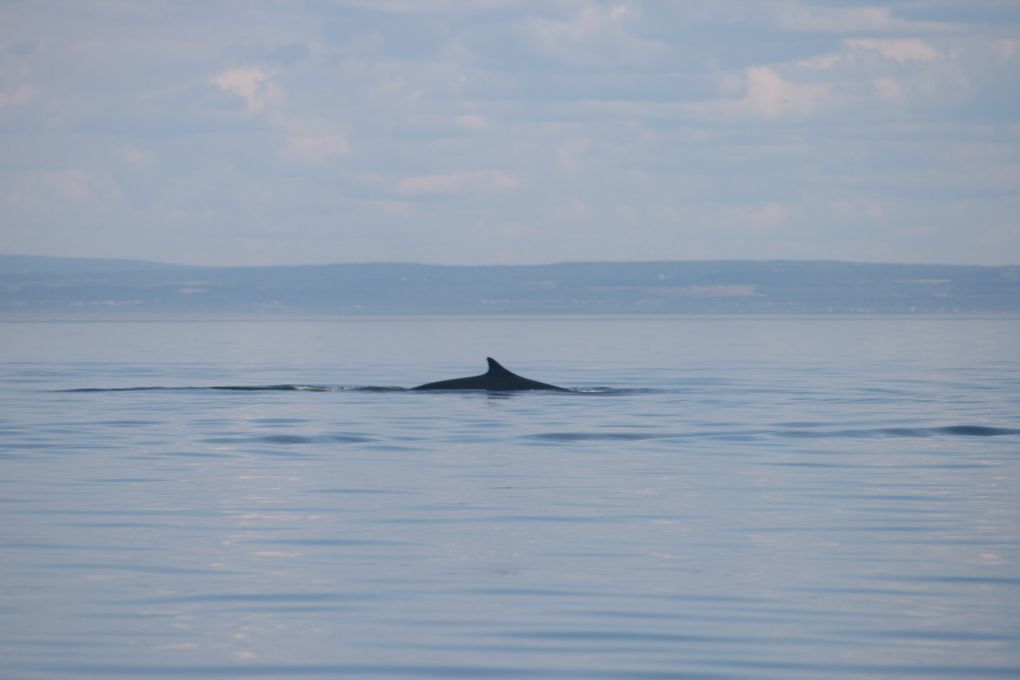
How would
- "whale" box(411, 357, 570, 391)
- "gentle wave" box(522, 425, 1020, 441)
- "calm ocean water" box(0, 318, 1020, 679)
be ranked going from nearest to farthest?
"calm ocean water" box(0, 318, 1020, 679), "gentle wave" box(522, 425, 1020, 441), "whale" box(411, 357, 570, 391)

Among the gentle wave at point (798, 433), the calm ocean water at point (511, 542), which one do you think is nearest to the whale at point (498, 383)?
the calm ocean water at point (511, 542)

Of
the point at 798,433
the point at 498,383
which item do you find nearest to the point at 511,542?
the point at 798,433

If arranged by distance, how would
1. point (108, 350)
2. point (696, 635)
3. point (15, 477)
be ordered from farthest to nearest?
point (108, 350)
point (15, 477)
point (696, 635)

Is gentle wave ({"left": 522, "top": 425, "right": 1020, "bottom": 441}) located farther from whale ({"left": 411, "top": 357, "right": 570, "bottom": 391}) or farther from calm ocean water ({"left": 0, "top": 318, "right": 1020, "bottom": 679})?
whale ({"left": 411, "top": 357, "right": 570, "bottom": 391})

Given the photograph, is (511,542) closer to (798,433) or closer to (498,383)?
Answer: (798,433)

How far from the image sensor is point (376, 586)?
Answer: 12938mm

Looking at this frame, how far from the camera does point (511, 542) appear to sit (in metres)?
15.2

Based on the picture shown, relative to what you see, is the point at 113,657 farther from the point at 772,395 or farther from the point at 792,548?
the point at 772,395

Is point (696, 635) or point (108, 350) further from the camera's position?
point (108, 350)

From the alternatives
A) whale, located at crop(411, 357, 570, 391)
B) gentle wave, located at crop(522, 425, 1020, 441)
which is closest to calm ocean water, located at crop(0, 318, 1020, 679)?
gentle wave, located at crop(522, 425, 1020, 441)

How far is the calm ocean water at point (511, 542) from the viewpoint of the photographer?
10.7 meters

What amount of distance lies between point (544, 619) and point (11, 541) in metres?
6.01

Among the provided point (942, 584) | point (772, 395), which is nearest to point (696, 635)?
point (942, 584)

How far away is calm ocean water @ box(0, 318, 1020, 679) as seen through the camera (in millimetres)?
10734
